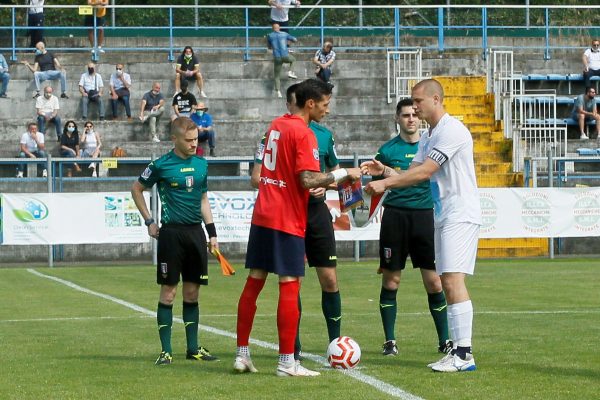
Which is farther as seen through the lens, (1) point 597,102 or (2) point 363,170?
(1) point 597,102

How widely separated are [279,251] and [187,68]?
80.3 feet

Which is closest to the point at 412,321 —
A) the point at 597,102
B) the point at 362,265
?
the point at 362,265

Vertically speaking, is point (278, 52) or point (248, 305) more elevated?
point (278, 52)

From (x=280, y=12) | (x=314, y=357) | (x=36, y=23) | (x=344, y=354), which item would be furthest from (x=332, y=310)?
(x=36, y=23)

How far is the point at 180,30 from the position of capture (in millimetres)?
37969

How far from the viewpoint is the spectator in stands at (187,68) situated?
3334 cm

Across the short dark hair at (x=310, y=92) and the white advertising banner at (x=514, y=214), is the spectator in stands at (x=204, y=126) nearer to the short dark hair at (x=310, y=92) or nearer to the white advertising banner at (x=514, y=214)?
the white advertising banner at (x=514, y=214)

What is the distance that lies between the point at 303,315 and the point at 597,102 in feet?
68.9

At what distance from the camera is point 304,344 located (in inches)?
467

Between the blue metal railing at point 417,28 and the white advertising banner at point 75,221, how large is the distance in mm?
9959

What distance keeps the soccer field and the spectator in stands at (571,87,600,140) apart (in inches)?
486

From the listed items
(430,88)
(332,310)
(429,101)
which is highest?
(430,88)

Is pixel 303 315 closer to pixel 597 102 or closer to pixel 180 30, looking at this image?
pixel 597 102

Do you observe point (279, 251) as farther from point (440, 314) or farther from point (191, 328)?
point (440, 314)
